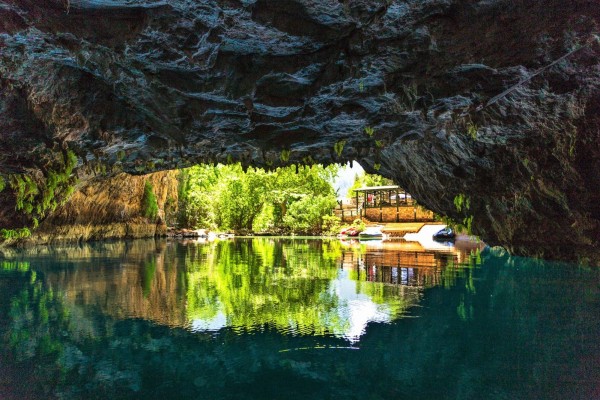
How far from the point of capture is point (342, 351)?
6730mm

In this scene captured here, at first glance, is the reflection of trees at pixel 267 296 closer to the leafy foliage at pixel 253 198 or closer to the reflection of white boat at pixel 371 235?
the reflection of white boat at pixel 371 235

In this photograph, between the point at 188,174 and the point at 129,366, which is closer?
the point at 129,366

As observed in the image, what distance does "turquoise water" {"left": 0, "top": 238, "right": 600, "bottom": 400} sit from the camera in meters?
5.39

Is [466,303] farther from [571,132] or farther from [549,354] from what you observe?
[571,132]

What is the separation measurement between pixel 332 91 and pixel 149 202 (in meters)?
34.4

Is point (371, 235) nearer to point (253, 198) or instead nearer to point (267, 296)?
point (253, 198)

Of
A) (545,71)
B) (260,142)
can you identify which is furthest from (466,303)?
(260,142)

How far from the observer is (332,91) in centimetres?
930

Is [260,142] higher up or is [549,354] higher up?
[260,142]

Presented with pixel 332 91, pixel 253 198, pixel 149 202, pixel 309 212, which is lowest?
pixel 309 212

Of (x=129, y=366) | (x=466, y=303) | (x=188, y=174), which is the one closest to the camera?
(x=129, y=366)

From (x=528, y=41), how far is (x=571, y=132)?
4.52 m

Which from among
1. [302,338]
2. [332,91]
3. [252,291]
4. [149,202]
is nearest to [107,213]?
[149,202]

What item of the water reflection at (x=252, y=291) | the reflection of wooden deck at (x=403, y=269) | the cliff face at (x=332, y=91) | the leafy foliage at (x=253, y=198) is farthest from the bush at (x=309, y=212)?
the cliff face at (x=332, y=91)
